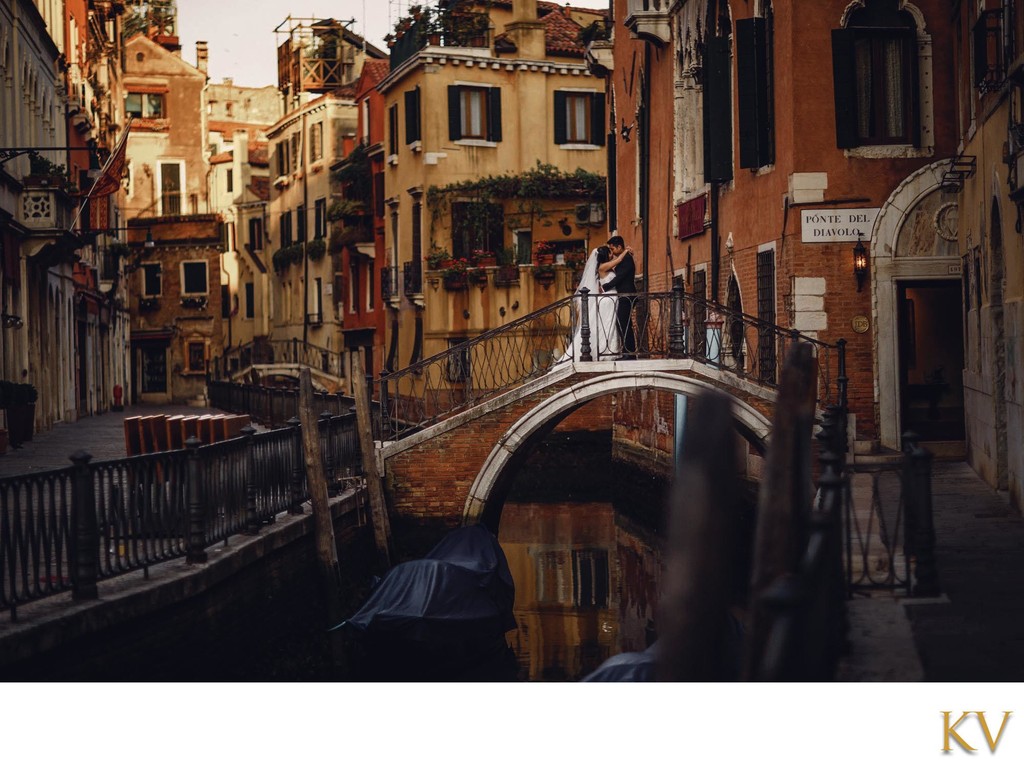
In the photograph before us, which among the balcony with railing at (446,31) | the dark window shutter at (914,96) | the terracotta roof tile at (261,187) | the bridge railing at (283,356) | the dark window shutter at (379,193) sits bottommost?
the bridge railing at (283,356)

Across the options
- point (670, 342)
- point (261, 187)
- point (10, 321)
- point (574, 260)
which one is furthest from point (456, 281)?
point (670, 342)

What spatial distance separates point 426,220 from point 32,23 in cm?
719

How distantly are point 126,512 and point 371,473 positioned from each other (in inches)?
159

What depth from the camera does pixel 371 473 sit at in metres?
10.4

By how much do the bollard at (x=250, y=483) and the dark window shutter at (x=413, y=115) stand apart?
41.4 ft

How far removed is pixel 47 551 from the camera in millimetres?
5648

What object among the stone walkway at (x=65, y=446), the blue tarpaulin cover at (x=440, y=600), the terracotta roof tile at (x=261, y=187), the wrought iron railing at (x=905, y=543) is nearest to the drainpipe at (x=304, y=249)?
the terracotta roof tile at (x=261, y=187)

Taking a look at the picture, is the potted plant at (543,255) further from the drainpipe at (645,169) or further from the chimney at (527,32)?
the drainpipe at (645,169)

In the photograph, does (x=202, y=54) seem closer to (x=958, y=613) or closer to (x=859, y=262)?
(x=859, y=262)

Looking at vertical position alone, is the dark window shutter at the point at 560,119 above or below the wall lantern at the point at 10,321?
above

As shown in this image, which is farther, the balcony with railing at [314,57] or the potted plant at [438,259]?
the potted plant at [438,259]

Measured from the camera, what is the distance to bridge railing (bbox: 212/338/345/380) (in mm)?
21969

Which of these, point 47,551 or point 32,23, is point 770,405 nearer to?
point 47,551

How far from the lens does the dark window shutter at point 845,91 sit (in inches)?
386
